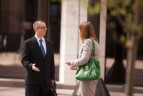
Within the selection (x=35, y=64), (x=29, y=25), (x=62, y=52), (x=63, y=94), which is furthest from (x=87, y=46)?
(x=29, y=25)

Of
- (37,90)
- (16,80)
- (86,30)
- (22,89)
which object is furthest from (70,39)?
(37,90)

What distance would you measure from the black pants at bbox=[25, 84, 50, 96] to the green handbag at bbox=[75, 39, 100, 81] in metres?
0.50

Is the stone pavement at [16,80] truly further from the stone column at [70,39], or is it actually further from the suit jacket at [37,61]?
the suit jacket at [37,61]

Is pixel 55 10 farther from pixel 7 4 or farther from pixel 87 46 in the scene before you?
pixel 87 46

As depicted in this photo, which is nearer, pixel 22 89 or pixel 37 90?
pixel 37 90

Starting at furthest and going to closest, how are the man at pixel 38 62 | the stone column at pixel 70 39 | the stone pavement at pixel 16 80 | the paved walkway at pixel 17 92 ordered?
the stone column at pixel 70 39 → the stone pavement at pixel 16 80 → the paved walkway at pixel 17 92 → the man at pixel 38 62

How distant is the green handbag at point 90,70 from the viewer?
297 inches

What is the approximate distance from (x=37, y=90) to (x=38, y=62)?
43 cm

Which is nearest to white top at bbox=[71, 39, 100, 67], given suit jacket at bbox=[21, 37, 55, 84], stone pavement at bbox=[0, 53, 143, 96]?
suit jacket at bbox=[21, 37, 55, 84]

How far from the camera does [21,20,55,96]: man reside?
7.52 m

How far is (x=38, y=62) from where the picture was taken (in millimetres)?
7543

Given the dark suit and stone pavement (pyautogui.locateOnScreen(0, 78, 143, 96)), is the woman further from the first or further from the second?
stone pavement (pyautogui.locateOnScreen(0, 78, 143, 96))

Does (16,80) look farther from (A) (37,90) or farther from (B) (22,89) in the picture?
(A) (37,90)

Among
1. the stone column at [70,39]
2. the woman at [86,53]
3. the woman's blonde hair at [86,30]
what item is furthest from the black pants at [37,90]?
the stone column at [70,39]
